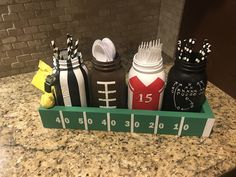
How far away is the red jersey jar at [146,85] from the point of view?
59cm

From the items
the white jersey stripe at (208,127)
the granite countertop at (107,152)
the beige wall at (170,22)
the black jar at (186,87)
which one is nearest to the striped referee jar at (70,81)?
the granite countertop at (107,152)

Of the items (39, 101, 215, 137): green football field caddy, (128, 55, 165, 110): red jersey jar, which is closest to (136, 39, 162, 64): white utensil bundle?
(128, 55, 165, 110): red jersey jar

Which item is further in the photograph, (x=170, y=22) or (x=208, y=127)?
(x=170, y=22)

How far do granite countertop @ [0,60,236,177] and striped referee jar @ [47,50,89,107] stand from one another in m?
0.10

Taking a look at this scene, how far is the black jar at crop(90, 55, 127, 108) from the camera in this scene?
0.60 m

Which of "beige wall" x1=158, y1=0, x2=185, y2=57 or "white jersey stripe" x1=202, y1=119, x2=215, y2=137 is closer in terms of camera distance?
"white jersey stripe" x1=202, y1=119, x2=215, y2=137

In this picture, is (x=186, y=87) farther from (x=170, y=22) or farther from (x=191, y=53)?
(x=170, y=22)

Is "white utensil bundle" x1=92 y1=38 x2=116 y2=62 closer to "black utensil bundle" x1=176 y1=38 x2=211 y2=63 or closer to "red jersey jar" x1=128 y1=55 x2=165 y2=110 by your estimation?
"red jersey jar" x1=128 y1=55 x2=165 y2=110

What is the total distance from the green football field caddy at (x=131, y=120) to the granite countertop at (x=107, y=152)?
2cm

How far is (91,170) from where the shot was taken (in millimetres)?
595

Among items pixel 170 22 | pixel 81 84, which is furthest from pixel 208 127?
pixel 170 22

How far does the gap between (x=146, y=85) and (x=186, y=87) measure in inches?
3.8

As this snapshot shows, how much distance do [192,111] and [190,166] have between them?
137 mm

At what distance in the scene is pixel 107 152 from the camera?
640mm
